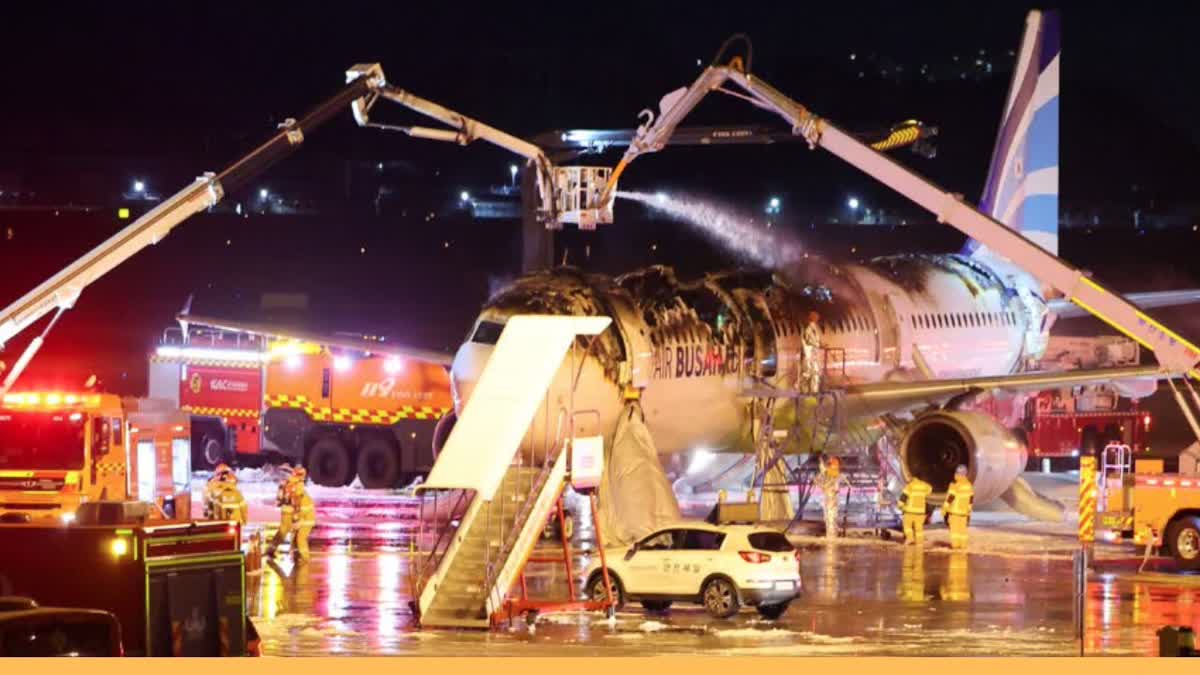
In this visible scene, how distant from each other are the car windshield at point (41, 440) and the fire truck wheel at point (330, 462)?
16.2m

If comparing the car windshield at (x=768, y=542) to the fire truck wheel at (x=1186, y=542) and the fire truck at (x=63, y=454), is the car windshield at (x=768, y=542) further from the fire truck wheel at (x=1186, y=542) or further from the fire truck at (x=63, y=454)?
the fire truck at (x=63, y=454)

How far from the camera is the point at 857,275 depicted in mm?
39438

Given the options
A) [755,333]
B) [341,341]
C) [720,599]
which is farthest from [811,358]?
[341,341]

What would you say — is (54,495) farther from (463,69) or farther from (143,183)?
(143,183)

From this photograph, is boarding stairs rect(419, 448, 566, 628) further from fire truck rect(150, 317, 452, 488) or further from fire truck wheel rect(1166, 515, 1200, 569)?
fire truck rect(150, 317, 452, 488)

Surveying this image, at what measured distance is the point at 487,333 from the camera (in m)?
30.9

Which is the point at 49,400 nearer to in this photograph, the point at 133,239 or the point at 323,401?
the point at 133,239

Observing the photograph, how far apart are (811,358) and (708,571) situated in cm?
1157

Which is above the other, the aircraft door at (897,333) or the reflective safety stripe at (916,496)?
the aircraft door at (897,333)

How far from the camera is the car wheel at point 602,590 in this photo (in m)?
25.3

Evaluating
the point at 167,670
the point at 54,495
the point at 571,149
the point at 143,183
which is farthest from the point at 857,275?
the point at 143,183

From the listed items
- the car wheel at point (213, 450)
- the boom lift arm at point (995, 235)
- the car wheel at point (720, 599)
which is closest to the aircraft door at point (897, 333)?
the boom lift arm at point (995, 235)

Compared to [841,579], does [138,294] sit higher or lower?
higher

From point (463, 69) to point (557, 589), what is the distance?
4082 centimetres
